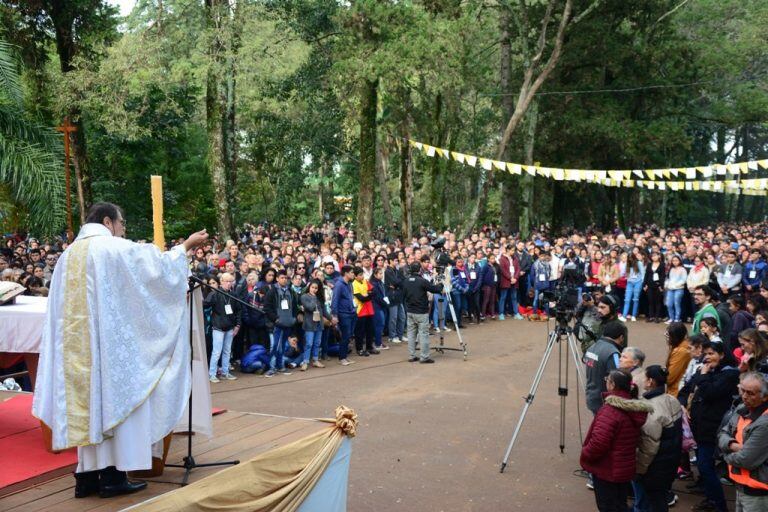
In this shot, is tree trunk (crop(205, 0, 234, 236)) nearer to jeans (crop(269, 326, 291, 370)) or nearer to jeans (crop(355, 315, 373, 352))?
jeans (crop(355, 315, 373, 352))

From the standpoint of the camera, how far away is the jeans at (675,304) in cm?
1556

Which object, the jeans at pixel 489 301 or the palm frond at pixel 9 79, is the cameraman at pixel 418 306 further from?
the palm frond at pixel 9 79

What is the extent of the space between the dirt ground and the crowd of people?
1.92ft

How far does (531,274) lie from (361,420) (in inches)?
368

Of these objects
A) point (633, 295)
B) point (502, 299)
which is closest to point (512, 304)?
point (502, 299)

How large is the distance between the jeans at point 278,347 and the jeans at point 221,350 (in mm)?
734

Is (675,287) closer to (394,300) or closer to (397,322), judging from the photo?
(397,322)

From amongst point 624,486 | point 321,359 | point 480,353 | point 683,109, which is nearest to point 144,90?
point 321,359

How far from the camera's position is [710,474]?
6109 mm

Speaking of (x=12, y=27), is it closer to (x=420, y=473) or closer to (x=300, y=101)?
(x=300, y=101)

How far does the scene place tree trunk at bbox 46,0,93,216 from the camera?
1817cm

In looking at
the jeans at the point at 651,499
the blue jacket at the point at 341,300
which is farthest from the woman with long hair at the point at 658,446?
the blue jacket at the point at 341,300

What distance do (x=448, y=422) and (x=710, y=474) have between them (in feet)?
11.1

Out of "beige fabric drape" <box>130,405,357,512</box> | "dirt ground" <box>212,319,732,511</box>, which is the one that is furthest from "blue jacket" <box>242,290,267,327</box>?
"beige fabric drape" <box>130,405,357,512</box>
